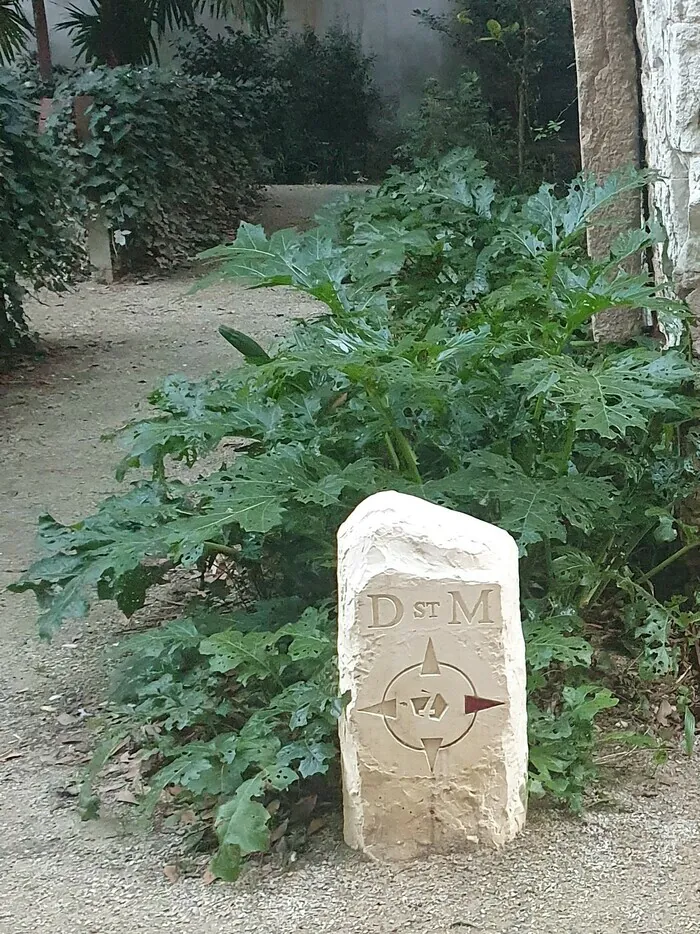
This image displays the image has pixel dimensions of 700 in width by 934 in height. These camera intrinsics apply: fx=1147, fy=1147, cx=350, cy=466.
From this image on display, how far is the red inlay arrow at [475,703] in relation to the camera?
2.24 meters

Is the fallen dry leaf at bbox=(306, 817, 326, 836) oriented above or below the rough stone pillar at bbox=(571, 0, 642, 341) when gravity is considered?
below

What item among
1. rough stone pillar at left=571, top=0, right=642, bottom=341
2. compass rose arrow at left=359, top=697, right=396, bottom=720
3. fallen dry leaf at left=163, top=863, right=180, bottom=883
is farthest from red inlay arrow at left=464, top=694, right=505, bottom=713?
rough stone pillar at left=571, top=0, right=642, bottom=341

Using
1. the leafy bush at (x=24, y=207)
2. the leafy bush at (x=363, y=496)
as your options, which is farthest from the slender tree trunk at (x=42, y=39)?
the leafy bush at (x=363, y=496)

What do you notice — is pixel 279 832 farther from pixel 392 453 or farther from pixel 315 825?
pixel 392 453

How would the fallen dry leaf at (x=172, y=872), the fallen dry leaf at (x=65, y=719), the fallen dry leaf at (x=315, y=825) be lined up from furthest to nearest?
the fallen dry leaf at (x=65, y=719) → the fallen dry leaf at (x=315, y=825) → the fallen dry leaf at (x=172, y=872)

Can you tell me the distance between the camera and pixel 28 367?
6836 mm

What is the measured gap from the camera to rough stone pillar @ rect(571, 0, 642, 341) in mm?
4273

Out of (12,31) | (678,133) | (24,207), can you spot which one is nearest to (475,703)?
(678,133)

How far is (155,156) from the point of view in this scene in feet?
31.3

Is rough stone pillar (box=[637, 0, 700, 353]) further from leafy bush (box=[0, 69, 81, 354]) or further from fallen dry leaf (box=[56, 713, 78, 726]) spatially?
leafy bush (box=[0, 69, 81, 354])

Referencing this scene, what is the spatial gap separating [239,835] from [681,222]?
2143mm

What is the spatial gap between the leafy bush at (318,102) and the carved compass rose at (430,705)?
1245cm

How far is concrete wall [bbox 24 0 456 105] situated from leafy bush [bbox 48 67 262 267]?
4062 millimetres

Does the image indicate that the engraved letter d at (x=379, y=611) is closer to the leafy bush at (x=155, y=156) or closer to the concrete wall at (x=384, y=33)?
the leafy bush at (x=155, y=156)
